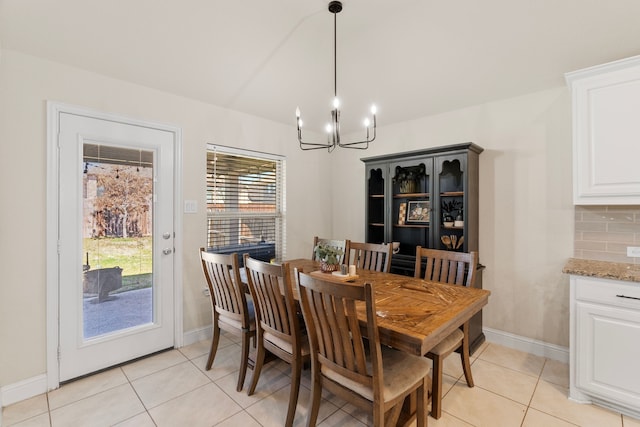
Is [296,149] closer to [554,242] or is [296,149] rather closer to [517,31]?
[517,31]

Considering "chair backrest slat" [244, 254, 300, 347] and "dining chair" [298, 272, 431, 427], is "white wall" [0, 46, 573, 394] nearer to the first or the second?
"chair backrest slat" [244, 254, 300, 347]

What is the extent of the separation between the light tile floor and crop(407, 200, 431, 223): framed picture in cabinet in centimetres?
148

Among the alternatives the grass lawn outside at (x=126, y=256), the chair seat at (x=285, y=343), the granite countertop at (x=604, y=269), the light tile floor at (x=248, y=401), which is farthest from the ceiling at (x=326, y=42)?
the light tile floor at (x=248, y=401)

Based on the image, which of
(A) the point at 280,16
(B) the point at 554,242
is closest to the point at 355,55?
(A) the point at 280,16

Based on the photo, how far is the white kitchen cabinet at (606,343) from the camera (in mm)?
1889

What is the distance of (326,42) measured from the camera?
2463 mm

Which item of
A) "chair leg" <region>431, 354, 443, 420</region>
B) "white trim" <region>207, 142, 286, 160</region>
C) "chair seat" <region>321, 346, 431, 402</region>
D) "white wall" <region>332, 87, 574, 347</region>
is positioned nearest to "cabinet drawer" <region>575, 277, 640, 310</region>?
"white wall" <region>332, 87, 574, 347</region>

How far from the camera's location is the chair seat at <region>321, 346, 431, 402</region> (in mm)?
1479

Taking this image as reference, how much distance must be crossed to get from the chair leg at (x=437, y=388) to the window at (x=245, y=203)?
2314 millimetres

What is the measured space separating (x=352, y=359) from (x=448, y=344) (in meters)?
0.89

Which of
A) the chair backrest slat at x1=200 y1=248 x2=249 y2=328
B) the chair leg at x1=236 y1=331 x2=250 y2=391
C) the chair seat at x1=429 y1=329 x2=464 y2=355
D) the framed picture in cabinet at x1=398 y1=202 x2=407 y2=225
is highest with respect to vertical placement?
the framed picture in cabinet at x1=398 y1=202 x2=407 y2=225

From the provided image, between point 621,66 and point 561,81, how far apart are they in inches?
19.7

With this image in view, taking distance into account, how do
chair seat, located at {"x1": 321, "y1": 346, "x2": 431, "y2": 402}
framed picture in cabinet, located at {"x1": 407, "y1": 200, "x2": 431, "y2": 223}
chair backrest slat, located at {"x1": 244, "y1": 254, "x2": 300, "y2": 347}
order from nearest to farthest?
1. chair seat, located at {"x1": 321, "y1": 346, "x2": 431, "y2": 402}
2. chair backrest slat, located at {"x1": 244, "y1": 254, "x2": 300, "y2": 347}
3. framed picture in cabinet, located at {"x1": 407, "y1": 200, "x2": 431, "y2": 223}

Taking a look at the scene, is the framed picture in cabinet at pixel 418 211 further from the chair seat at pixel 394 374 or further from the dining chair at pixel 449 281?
the chair seat at pixel 394 374
